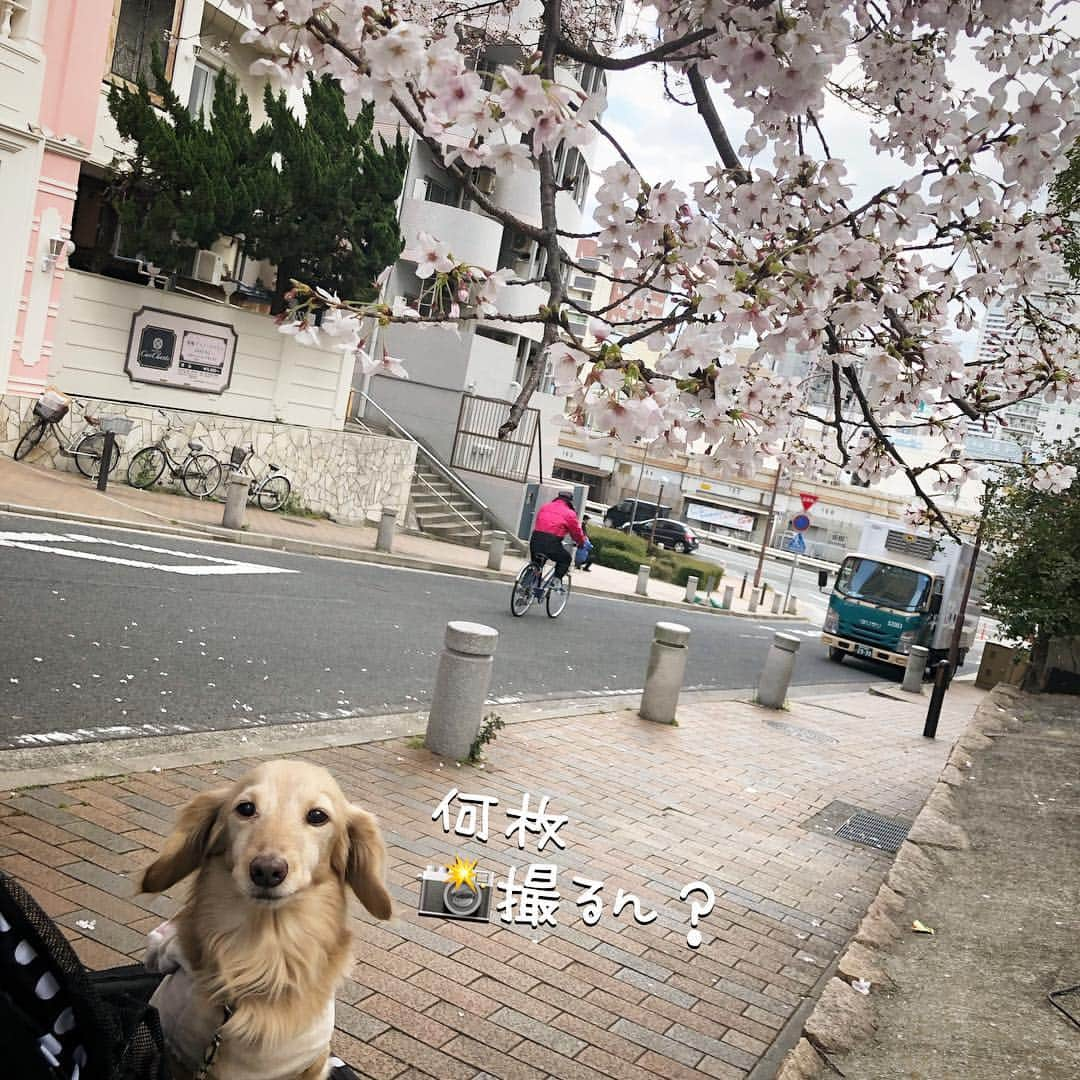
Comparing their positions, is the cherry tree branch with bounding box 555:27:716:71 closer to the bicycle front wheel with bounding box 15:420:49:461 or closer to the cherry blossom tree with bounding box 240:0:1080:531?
the cherry blossom tree with bounding box 240:0:1080:531

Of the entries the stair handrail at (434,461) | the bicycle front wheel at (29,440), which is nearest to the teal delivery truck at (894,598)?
the stair handrail at (434,461)

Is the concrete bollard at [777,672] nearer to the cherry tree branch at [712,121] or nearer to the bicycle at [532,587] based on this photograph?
the bicycle at [532,587]

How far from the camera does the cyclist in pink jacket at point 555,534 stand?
17.2 meters

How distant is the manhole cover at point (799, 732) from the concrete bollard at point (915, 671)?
9.57 meters

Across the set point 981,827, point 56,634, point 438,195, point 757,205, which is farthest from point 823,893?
point 438,195

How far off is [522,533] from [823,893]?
2479 cm

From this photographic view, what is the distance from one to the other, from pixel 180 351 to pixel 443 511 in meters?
9.23

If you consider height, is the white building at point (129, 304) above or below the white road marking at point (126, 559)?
above

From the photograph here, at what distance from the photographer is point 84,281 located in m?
19.3

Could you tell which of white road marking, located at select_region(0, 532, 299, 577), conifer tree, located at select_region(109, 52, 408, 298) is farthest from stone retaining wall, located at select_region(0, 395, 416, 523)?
white road marking, located at select_region(0, 532, 299, 577)

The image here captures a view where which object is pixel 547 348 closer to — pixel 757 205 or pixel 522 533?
pixel 757 205

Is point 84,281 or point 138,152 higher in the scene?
point 138,152

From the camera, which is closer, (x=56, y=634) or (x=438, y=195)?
(x=56, y=634)

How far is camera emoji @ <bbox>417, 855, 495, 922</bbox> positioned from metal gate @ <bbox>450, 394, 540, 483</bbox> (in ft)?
84.5
